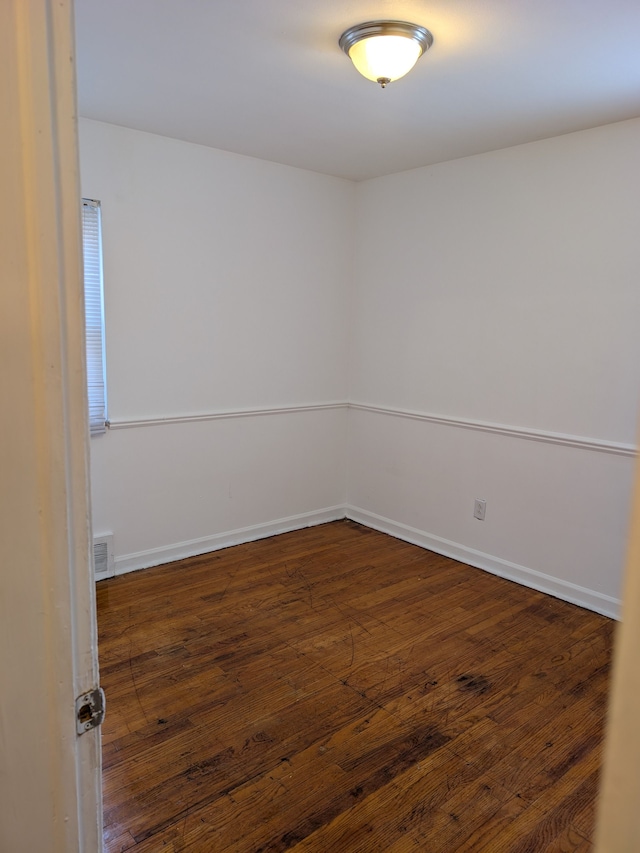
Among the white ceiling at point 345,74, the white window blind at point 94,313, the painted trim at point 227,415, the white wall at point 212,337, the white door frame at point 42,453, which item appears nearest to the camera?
the white door frame at point 42,453

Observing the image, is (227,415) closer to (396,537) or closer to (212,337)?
(212,337)

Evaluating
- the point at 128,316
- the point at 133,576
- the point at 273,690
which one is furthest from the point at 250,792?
the point at 128,316

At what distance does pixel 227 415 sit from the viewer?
3.72 meters

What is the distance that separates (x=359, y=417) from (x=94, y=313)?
2.00m

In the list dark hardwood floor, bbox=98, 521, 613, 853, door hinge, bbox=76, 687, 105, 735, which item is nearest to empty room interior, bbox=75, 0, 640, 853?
dark hardwood floor, bbox=98, 521, 613, 853

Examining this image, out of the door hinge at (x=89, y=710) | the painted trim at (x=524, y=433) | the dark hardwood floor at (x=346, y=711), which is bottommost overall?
the dark hardwood floor at (x=346, y=711)

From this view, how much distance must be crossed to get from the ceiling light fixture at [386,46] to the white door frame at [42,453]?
5.39 ft

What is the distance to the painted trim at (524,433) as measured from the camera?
9.67ft

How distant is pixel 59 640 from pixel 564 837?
1.69 metres

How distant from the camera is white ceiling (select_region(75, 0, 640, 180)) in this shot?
74.2 inches

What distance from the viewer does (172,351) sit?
3.44m

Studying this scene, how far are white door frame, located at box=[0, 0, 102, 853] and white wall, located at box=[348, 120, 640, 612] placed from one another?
2.69 meters

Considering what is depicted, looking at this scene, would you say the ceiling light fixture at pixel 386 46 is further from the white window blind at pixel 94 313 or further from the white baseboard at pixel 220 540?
the white baseboard at pixel 220 540

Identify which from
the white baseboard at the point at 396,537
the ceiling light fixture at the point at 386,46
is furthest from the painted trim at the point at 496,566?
the ceiling light fixture at the point at 386,46
